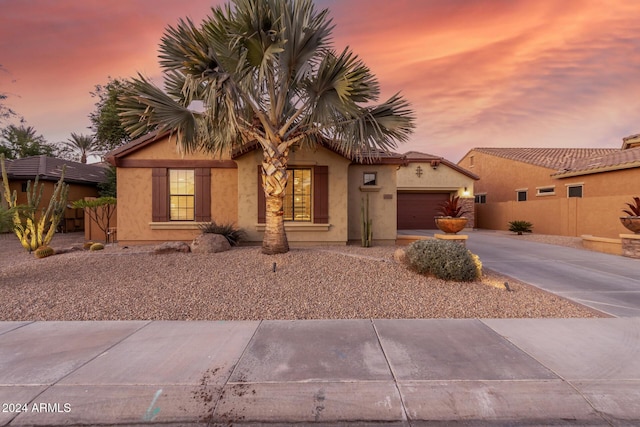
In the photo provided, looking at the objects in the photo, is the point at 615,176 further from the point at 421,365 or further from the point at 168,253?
the point at 168,253

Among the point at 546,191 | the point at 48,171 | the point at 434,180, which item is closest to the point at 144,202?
the point at 48,171

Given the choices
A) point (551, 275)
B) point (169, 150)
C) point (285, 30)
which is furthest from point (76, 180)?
point (551, 275)

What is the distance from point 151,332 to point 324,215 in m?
6.99

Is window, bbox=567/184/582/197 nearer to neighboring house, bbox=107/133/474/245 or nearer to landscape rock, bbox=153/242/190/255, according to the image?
neighboring house, bbox=107/133/474/245

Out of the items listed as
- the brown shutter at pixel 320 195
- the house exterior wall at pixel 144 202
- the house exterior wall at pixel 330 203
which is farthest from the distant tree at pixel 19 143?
the brown shutter at pixel 320 195

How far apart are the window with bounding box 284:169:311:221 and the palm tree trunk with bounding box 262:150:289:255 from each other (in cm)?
267

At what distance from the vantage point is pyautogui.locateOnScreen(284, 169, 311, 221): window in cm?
1073

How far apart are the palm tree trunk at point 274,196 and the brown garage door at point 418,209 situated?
14.0 m

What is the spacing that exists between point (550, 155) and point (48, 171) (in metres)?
34.2

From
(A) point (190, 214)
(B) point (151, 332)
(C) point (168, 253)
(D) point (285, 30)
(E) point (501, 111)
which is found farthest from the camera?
(E) point (501, 111)

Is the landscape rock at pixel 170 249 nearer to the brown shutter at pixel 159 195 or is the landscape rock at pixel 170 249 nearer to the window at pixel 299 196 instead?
the brown shutter at pixel 159 195

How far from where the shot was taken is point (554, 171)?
17781 mm

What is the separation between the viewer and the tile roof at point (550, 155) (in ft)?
61.0

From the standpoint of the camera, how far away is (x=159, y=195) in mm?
10602
